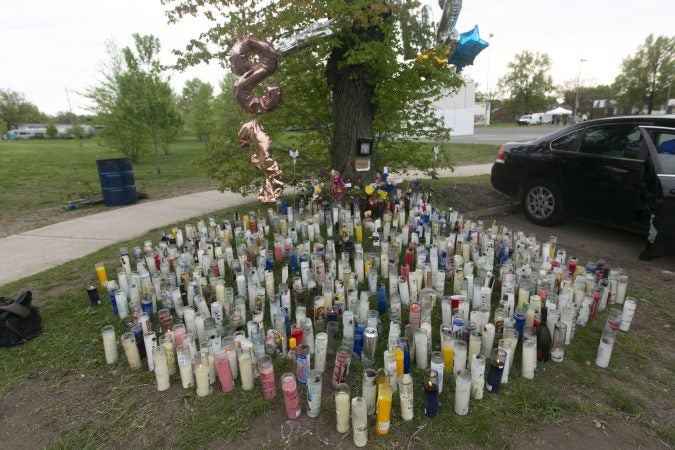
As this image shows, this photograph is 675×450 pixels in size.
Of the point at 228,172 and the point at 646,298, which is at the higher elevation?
the point at 228,172

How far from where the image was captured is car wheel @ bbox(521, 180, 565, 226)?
19.7 feet

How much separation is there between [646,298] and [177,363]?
4.32 metres

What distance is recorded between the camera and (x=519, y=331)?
3049 millimetres

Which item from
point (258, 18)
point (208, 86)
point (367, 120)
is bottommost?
point (367, 120)

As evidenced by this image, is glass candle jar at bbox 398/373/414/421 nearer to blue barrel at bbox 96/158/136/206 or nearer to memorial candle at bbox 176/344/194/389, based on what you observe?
memorial candle at bbox 176/344/194/389

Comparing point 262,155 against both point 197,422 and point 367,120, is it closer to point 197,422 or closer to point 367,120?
point 367,120

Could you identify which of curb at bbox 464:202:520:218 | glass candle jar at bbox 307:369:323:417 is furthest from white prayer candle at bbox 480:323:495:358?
curb at bbox 464:202:520:218

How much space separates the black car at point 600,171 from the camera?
4.66 metres

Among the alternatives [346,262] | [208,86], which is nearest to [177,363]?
[346,262]

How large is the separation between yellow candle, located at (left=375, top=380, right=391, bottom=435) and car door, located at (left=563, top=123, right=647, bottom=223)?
14.9 ft

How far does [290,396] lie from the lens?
7.73 ft

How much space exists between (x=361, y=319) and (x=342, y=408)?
1067 mm

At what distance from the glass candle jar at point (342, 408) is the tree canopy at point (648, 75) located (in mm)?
48158

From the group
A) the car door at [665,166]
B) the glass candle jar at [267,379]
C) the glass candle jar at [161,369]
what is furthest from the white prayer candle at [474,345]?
the car door at [665,166]
